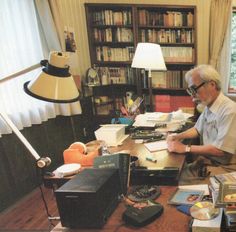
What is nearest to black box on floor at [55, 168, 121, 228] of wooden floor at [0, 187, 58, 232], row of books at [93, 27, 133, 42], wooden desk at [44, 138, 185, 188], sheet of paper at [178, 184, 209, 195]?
wooden desk at [44, 138, 185, 188]

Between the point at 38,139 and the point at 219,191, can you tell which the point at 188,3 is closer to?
the point at 38,139

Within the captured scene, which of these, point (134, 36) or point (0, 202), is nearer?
point (0, 202)

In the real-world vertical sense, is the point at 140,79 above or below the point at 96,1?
below

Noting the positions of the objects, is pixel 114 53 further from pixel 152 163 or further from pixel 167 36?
pixel 152 163

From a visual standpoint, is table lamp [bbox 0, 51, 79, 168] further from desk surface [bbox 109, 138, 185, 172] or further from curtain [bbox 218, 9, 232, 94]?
curtain [bbox 218, 9, 232, 94]

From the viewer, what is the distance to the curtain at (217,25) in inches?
160

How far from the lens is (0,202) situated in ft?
8.95

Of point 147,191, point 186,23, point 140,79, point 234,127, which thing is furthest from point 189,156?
point 186,23

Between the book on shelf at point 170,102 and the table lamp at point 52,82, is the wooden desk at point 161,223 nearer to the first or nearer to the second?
the table lamp at point 52,82

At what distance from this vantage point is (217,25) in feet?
13.6

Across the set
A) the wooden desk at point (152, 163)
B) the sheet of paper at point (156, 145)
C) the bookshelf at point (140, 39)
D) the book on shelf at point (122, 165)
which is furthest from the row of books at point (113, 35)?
the book on shelf at point (122, 165)

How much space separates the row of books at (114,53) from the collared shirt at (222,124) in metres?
2.32

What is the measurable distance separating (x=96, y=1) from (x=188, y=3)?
1402 millimetres

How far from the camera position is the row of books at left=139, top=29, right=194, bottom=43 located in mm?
4090
